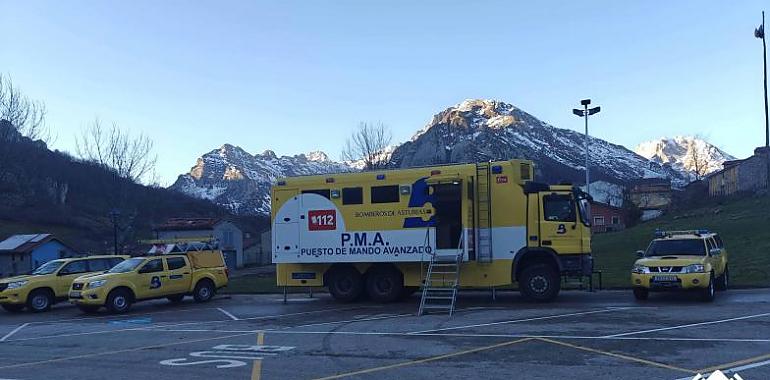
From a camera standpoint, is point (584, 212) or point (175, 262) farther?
point (175, 262)

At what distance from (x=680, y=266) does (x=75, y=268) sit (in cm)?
1842

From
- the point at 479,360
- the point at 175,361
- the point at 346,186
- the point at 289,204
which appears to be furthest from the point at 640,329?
the point at 289,204

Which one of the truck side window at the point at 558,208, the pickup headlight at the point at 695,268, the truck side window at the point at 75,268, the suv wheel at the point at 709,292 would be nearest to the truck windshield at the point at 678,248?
the suv wheel at the point at 709,292

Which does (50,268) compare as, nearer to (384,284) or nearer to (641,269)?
(384,284)

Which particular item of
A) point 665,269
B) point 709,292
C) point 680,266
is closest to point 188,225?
point 665,269

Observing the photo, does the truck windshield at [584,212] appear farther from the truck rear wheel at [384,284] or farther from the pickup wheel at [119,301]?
the pickup wheel at [119,301]

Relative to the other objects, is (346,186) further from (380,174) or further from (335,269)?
(335,269)

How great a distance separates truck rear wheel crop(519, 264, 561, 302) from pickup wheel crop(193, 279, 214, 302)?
1061 cm

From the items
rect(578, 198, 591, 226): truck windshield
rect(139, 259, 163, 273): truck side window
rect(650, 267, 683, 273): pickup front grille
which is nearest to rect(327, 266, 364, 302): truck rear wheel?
rect(139, 259, 163, 273): truck side window

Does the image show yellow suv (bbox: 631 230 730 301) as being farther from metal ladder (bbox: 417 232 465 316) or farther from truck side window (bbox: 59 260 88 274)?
truck side window (bbox: 59 260 88 274)

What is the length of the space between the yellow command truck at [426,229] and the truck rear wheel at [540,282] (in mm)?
25

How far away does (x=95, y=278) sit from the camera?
1875 centimetres

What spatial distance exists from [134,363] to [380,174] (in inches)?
374

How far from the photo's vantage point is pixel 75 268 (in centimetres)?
2162
